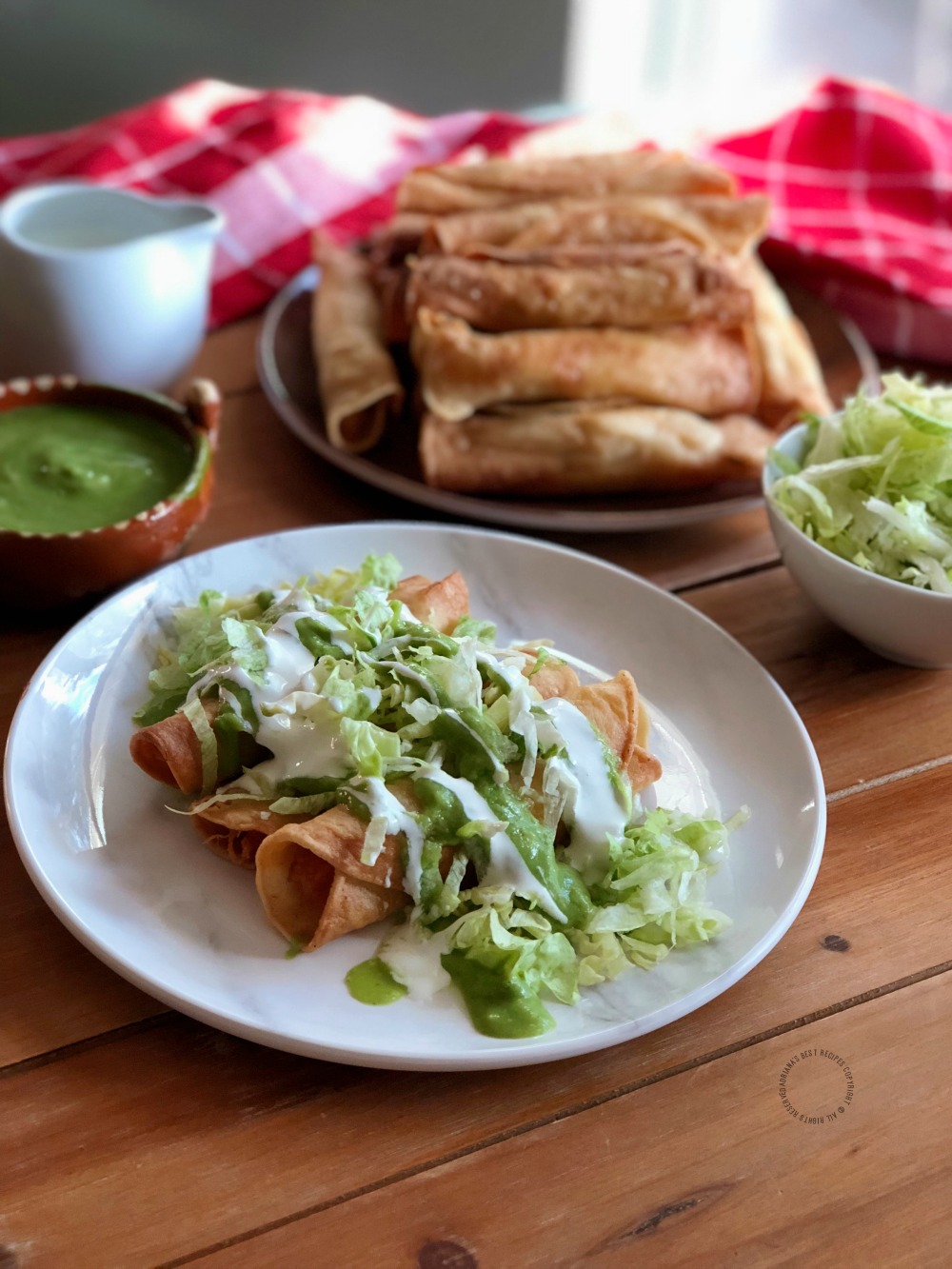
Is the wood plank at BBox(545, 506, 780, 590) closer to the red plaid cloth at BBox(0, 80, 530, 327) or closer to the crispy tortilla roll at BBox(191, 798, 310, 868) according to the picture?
the crispy tortilla roll at BBox(191, 798, 310, 868)

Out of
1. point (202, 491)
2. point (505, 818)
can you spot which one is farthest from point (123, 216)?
point (505, 818)

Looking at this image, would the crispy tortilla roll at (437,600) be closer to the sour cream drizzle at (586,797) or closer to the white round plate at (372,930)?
the white round plate at (372,930)

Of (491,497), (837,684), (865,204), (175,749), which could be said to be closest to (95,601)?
(175,749)

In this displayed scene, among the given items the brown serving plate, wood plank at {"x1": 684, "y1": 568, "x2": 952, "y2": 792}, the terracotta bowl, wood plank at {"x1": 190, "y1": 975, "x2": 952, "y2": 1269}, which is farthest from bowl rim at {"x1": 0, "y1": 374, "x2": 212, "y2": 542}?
wood plank at {"x1": 190, "y1": 975, "x2": 952, "y2": 1269}

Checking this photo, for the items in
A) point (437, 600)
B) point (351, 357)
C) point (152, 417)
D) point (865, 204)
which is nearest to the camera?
point (437, 600)

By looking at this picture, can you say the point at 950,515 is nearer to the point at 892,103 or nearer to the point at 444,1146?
the point at 444,1146

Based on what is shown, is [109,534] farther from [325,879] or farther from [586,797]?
[586,797]
